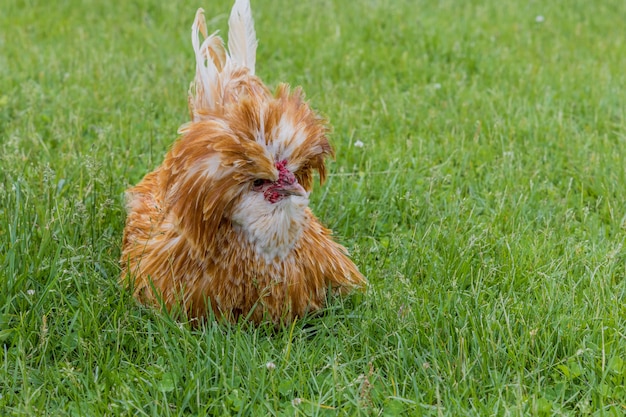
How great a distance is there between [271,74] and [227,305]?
3.30 meters

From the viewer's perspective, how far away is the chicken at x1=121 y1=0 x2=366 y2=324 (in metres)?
2.97

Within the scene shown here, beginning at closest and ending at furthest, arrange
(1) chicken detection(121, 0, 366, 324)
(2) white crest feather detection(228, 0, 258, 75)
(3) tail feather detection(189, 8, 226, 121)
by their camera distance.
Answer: (1) chicken detection(121, 0, 366, 324)
(3) tail feather detection(189, 8, 226, 121)
(2) white crest feather detection(228, 0, 258, 75)

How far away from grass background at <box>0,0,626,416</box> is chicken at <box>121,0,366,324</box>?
0.13 m

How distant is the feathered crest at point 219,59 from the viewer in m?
3.26

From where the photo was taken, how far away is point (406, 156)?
195 inches

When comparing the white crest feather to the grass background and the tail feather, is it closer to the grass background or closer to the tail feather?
the tail feather

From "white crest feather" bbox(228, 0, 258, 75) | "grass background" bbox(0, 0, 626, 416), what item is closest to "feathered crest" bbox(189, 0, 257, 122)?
"white crest feather" bbox(228, 0, 258, 75)

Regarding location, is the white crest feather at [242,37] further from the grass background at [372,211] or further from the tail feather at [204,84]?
the grass background at [372,211]

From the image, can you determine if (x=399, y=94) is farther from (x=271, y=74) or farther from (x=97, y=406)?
(x=97, y=406)

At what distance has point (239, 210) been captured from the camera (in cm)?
306

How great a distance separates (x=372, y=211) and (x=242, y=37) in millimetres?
1405

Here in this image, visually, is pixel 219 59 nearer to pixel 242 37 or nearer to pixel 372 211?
pixel 242 37

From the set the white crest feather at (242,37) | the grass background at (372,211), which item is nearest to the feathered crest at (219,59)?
the white crest feather at (242,37)

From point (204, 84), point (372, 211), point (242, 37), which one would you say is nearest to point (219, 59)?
point (242, 37)
